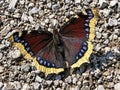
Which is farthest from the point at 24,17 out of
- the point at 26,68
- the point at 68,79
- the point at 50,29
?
the point at 68,79

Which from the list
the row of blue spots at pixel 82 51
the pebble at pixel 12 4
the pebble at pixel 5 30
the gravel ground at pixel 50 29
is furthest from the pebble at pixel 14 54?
the row of blue spots at pixel 82 51

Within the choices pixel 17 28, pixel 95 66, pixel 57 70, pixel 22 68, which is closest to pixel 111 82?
pixel 95 66

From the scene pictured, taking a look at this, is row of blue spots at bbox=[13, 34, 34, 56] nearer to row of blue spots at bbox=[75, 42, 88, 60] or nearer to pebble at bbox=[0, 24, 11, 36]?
row of blue spots at bbox=[75, 42, 88, 60]

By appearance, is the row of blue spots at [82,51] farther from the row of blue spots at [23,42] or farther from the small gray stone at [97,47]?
the row of blue spots at [23,42]

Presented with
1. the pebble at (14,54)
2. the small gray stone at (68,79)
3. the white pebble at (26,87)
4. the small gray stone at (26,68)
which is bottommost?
the white pebble at (26,87)

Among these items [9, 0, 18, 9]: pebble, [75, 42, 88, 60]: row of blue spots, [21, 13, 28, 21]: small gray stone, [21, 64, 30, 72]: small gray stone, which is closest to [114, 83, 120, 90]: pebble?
[75, 42, 88, 60]: row of blue spots

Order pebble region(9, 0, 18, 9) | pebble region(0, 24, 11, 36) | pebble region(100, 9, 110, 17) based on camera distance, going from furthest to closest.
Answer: pebble region(9, 0, 18, 9), pebble region(0, 24, 11, 36), pebble region(100, 9, 110, 17)

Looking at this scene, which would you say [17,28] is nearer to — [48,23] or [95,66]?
[48,23]

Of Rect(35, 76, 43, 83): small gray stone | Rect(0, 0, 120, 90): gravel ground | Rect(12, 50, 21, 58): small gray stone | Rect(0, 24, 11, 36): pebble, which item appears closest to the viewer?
Rect(0, 0, 120, 90): gravel ground
